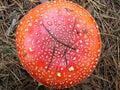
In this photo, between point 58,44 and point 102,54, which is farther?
point 102,54

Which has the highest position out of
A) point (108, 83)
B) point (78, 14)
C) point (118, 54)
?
point (78, 14)

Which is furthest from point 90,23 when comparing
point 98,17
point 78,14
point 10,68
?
point 10,68

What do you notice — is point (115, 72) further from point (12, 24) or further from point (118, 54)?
point (12, 24)

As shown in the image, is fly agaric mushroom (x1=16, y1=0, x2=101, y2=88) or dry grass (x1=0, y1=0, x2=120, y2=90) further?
dry grass (x1=0, y1=0, x2=120, y2=90)

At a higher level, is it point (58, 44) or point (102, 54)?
point (58, 44)
